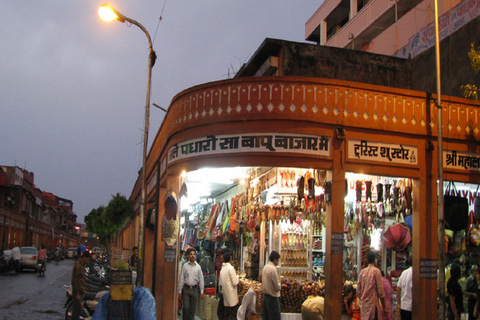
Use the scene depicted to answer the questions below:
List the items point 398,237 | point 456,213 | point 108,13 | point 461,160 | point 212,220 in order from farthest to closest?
point 212,220 < point 108,13 < point 461,160 < point 398,237 < point 456,213

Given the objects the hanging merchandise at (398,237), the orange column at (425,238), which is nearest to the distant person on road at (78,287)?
the hanging merchandise at (398,237)

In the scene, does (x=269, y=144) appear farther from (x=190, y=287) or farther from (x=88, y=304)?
(x=88, y=304)

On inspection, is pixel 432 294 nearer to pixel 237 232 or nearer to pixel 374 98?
pixel 374 98

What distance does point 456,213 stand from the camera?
34.1ft

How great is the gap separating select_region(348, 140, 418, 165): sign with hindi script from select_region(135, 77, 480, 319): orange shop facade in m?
0.02

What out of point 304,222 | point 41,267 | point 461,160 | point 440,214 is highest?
point 461,160

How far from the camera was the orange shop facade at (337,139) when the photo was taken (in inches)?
385

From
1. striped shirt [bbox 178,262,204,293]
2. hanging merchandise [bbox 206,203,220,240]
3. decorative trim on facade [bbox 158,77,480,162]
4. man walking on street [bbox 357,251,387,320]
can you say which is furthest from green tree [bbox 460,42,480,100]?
hanging merchandise [bbox 206,203,220,240]

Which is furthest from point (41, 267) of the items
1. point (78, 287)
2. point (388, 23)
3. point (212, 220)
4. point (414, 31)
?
point (414, 31)

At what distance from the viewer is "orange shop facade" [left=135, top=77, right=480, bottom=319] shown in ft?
32.1

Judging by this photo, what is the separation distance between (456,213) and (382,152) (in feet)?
6.38

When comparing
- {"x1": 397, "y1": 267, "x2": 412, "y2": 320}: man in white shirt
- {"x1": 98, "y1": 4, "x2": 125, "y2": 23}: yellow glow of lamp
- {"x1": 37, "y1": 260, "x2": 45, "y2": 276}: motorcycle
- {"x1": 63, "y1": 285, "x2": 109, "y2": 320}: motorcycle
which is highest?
{"x1": 98, "y1": 4, "x2": 125, "y2": 23}: yellow glow of lamp

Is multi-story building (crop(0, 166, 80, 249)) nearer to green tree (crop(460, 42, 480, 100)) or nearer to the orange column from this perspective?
green tree (crop(460, 42, 480, 100))

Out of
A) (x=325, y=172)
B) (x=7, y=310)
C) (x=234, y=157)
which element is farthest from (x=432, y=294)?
(x=7, y=310)
